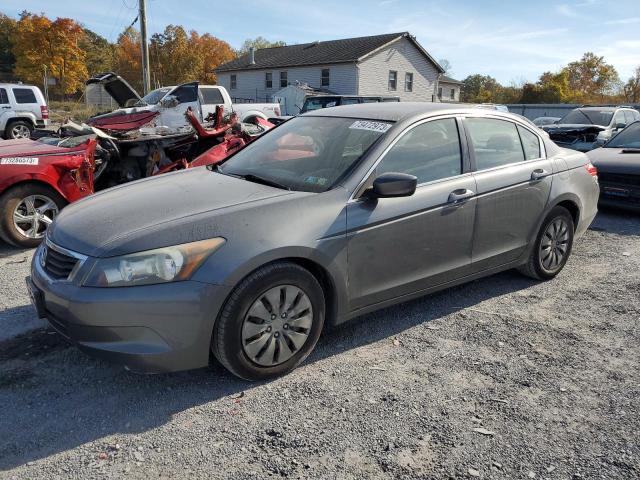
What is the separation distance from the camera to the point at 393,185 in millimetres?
3320

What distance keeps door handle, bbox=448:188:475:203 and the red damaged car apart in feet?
6.83

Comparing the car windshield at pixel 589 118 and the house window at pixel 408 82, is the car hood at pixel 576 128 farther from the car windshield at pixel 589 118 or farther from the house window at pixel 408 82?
the house window at pixel 408 82

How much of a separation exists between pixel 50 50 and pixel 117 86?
132 ft

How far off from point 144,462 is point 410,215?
2.20m

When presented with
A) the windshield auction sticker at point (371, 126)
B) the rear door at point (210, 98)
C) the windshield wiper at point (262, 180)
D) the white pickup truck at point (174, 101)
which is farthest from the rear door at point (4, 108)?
the windshield auction sticker at point (371, 126)

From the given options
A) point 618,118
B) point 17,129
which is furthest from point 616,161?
point 17,129

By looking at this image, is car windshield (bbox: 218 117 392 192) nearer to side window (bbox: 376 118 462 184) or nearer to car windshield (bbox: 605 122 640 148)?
side window (bbox: 376 118 462 184)

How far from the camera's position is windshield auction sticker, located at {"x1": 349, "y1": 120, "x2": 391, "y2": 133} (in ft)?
12.3

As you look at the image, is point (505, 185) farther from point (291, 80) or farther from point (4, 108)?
point (291, 80)

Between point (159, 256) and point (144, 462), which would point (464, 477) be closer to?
point (144, 462)

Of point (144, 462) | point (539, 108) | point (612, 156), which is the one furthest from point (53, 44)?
point (144, 462)

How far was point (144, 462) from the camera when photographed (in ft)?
8.24

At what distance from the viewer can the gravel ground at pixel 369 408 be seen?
8.27 ft

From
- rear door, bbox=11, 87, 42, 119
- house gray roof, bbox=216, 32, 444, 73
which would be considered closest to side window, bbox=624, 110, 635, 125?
rear door, bbox=11, 87, 42, 119
